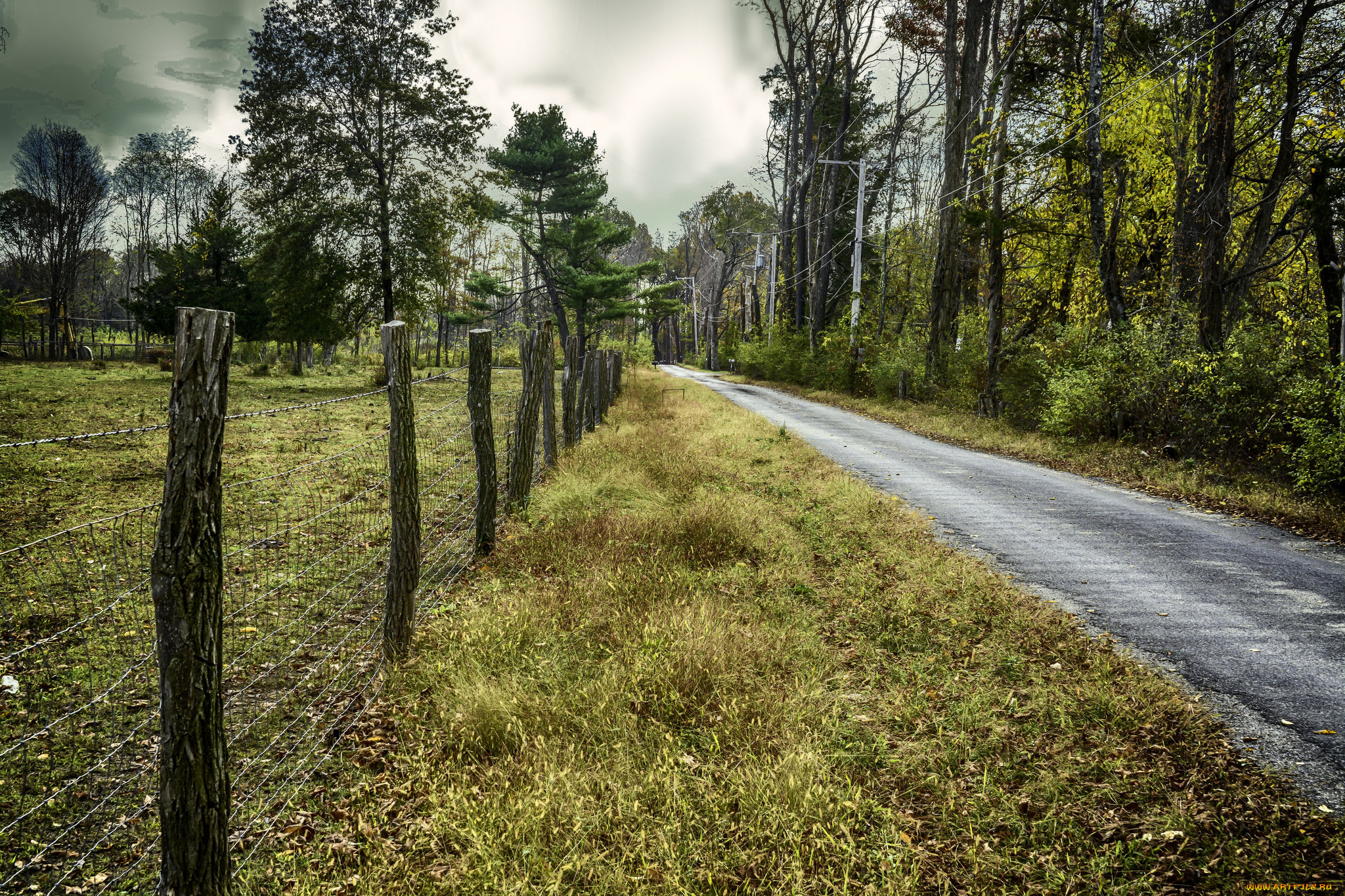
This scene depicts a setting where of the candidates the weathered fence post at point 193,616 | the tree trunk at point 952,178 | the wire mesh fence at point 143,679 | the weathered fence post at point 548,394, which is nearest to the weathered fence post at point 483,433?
the wire mesh fence at point 143,679

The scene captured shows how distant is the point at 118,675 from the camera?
3643mm

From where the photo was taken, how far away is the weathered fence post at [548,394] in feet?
25.2

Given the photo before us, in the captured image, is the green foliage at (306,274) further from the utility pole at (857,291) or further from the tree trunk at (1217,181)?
the tree trunk at (1217,181)

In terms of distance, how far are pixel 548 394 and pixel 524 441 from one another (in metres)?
1.54

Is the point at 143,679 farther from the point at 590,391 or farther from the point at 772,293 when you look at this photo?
the point at 772,293

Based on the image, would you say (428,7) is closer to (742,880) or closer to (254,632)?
(254,632)

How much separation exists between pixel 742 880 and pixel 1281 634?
409 centimetres

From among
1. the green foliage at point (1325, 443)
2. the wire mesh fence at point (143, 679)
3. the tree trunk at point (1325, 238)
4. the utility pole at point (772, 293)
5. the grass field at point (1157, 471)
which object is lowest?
the wire mesh fence at point (143, 679)

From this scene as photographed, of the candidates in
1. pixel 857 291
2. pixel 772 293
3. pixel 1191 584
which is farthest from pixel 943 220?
pixel 772 293

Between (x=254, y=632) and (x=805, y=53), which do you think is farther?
(x=805, y=53)

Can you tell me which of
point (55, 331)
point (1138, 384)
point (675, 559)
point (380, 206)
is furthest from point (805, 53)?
point (55, 331)

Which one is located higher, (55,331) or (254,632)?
(55,331)

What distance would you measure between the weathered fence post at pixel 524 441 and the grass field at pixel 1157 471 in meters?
7.91

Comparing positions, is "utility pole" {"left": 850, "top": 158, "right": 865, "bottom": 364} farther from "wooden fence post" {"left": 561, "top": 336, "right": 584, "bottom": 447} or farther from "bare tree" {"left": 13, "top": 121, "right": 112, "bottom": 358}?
"bare tree" {"left": 13, "top": 121, "right": 112, "bottom": 358}
